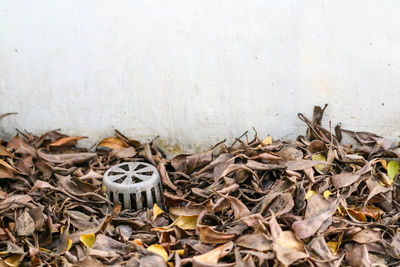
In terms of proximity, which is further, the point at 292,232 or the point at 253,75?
the point at 253,75

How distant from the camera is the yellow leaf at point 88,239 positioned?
2.29 meters

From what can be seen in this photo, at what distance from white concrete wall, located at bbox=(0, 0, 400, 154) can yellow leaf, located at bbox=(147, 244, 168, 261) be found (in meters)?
0.82

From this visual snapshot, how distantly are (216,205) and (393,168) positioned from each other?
94cm

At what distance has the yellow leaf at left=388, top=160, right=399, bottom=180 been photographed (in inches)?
104

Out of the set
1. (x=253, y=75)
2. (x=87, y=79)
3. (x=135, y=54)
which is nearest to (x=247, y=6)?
(x=253, y=75)

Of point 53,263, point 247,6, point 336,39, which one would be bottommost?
point 53,263

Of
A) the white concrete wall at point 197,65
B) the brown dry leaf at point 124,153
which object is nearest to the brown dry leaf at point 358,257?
the white concrete wall at point 197,65

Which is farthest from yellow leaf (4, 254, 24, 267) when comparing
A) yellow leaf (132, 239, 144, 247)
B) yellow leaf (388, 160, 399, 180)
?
yellow leaf (388, 160, 399, 180)

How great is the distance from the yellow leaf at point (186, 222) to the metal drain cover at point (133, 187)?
25 cm

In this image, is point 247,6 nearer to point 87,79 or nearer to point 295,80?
point 295,80

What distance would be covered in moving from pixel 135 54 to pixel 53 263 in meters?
1.11

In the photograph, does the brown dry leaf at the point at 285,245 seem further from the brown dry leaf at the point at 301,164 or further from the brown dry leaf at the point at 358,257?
the brown dry leaf at the point at 301,164

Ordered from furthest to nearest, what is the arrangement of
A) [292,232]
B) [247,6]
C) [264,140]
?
[264,140] < [247,6] < [292,232]

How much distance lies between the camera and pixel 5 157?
285 centimetres
